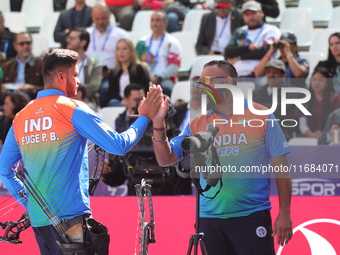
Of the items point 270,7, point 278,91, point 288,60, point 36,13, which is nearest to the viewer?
point 278,91

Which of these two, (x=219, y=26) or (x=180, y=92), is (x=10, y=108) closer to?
(x=180, y=92)

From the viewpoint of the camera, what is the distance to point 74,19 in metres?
11.1

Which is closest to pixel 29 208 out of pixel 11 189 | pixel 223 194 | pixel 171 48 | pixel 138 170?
pixel 11 189

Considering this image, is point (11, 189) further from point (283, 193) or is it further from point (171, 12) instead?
point (171, 12)

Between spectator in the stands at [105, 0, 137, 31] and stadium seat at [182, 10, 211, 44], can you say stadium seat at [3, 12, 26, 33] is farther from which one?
stadium seat at [182, 10, 211, 44]

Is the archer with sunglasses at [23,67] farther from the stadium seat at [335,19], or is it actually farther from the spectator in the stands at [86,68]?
the stadium seat at [335,19]

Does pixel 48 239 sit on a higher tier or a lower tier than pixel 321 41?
lower

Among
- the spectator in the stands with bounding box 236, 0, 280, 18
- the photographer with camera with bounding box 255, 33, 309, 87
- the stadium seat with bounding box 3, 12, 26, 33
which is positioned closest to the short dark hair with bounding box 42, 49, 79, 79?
the photographer with camera with bounding box 255, 33, 309, 87

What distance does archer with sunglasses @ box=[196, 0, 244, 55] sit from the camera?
9945 mm

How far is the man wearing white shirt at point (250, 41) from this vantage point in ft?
29.3

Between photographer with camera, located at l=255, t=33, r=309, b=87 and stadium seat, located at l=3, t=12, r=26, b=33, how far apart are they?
5498mm

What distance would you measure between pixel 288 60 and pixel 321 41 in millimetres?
1583

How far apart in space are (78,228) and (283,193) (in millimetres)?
1345

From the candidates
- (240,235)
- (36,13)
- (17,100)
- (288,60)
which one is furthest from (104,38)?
(240,235)
